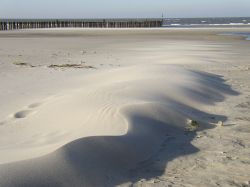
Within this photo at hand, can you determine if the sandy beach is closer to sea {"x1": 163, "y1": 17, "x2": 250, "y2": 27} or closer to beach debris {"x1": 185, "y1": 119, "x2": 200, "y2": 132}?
beach debris {"x1": 185, "y1": 119, "x2": 200, "y2": 132}

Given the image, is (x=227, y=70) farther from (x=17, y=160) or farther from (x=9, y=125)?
(x=17, y=160)

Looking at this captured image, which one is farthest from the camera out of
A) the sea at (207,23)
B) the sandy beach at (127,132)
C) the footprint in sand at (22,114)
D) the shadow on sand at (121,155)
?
the sea at (207,23)

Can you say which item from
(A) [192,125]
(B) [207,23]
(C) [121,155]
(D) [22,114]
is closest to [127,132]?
(C) [121,155]

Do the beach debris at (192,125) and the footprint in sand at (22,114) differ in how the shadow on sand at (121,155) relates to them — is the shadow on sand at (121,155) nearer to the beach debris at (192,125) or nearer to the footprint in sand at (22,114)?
the beach debris at (192,125)

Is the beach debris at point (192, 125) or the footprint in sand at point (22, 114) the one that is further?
the footprint in sand at point (22, 114)

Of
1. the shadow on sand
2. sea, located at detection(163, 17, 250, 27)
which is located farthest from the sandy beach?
sea, located at detection(163, 17, 250, 27)

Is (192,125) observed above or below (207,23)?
above

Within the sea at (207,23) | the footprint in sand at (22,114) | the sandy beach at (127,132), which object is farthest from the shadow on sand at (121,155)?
the sea at (207,23)

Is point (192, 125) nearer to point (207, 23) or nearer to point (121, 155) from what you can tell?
point (121, 155)

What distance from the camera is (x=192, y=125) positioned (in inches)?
263

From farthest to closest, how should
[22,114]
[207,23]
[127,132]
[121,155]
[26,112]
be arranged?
[207,23] → [26,112] → [22,114] → [127,132] → [121,155]

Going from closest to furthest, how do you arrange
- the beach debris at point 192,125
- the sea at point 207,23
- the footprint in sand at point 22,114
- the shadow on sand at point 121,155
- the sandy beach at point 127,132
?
1. the shadow on sand at point 121,155
2. the sandy beach at point 127,132
3. the beach debris at point 192,125
4. the footprint in sand at point 22,114
5. the sea at point 207,23

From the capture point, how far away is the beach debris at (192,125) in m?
6.54

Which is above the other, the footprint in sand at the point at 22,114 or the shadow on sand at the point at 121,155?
the shadow on sand at the point at 121,155
